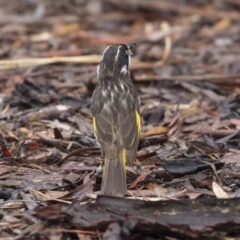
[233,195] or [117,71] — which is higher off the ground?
[117,71]

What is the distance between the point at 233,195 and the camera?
5656mm

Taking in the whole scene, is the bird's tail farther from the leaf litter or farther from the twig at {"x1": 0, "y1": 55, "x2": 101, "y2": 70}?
the twig at {"x1": 0, "y1": 55, "x2": 101, "y2": 70}

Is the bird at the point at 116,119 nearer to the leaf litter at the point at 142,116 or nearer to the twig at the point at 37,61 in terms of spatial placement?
the leaf litter at the point at 142,116

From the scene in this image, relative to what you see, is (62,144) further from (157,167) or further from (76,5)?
(76,5)

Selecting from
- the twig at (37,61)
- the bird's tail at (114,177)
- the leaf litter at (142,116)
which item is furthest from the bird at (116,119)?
the twig at (37,61)

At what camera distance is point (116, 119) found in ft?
21.5

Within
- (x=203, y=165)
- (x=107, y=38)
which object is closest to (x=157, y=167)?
(x=203, y=165)

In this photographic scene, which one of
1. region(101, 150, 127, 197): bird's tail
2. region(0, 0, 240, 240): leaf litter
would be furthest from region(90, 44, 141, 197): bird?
region(0, 0, 240, 240): leaf litter

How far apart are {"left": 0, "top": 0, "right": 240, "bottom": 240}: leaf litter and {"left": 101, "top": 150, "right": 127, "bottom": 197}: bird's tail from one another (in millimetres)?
132

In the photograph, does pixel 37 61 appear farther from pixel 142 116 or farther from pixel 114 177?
pixel 114 177

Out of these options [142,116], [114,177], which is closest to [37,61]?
[142,116]

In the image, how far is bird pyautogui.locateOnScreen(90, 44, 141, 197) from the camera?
19.0ft

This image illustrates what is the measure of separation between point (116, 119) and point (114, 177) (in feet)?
3.09

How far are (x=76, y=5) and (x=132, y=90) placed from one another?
23.6ft
